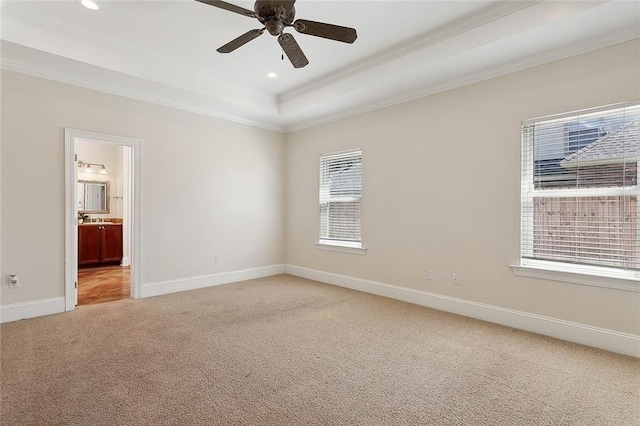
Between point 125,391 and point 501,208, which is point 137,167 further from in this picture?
point 501,208

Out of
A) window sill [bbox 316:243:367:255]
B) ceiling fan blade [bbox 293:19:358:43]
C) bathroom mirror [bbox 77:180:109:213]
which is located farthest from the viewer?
bathroom mirror [bbox 77:180:109:213]

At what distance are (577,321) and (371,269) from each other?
2421 mm

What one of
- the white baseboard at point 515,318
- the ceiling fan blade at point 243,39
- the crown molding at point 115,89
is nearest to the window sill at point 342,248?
the white baseboard at point 515,318

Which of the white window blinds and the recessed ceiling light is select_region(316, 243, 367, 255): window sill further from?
the recessed ceiling light

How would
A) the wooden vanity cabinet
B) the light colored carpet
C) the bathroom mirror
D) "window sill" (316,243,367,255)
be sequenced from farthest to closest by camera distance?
the bathroom mirror < the wooden vanity cabinet < "window sill" (316,243,367,255) < the light colored carpet

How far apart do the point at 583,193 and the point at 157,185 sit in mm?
5068

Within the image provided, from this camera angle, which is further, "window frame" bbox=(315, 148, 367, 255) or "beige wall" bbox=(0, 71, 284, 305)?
"window frame" bbox=(315, 148, 367, 255)

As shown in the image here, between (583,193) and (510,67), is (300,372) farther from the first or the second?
(510,67)

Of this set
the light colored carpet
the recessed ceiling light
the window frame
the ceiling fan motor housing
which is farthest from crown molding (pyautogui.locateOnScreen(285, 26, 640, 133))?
the recessed ceiling light

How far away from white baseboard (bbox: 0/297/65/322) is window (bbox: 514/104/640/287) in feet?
17.3

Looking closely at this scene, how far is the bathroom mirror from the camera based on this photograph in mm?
7031

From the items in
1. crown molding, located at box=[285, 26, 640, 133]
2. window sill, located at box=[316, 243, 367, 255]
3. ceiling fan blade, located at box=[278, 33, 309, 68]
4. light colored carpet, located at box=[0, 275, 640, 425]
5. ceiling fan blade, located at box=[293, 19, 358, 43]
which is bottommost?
light colored carpet, located at box=[0, 275, 640, 425]

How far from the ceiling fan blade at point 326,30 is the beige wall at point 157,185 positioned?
9.81ft

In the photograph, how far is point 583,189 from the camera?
9.96 ft
